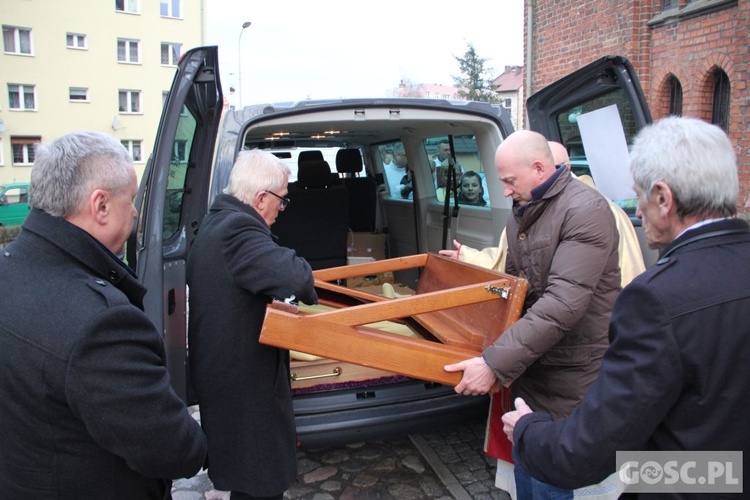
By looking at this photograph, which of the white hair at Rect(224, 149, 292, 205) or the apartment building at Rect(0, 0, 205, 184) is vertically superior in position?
the apartment building at Rect(0, 0, 205, 184)

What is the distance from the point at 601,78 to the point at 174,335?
250 centimetres

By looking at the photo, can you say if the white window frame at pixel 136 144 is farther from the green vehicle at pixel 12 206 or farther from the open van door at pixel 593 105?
the open van door at pixel 593 105

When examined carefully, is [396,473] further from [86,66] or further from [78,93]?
[86,66]

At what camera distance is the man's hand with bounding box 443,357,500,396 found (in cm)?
218

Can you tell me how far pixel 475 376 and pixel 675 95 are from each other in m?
7.82

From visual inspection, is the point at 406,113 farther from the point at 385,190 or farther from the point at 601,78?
the point at 385,190

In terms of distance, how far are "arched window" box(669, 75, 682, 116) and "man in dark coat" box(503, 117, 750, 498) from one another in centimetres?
792

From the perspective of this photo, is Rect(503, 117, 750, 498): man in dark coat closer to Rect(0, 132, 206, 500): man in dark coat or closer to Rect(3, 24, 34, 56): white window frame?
Rect(0, 132, 206, 500): man in dark coat

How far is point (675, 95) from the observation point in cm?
848

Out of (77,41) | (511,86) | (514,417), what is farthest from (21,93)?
(514,417)

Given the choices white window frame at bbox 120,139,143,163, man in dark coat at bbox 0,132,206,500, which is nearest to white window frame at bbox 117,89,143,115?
white window frame at bbox 120,139,143,163

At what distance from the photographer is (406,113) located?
355 centimetres

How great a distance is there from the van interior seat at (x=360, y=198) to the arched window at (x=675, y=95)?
15.2ft

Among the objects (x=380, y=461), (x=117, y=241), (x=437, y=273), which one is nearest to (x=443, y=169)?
(x=437, y=273)
